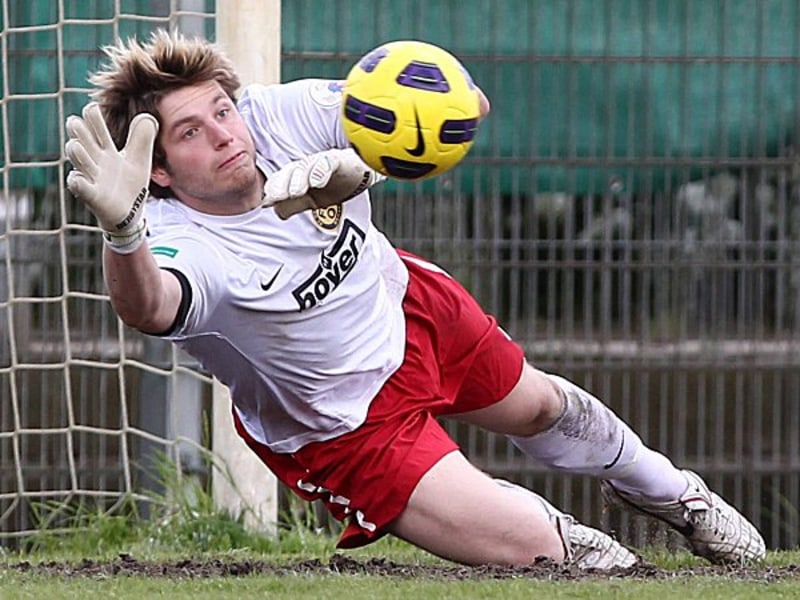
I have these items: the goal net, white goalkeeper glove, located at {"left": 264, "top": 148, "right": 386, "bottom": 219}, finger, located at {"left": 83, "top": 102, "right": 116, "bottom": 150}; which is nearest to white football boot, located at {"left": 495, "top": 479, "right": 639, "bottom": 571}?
white goalkeeper glove, located at {"left": 264, "top": 148, "right": 386, "bottom": 219}

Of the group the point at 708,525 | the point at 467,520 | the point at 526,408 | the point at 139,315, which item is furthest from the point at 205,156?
the point at 708,525

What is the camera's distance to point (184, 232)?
4.98 m

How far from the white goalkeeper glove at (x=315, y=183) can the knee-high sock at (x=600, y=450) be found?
1.34 metres

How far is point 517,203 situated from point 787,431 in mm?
1566

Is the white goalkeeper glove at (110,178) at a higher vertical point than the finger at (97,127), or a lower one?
lower

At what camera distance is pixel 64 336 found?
773 cm

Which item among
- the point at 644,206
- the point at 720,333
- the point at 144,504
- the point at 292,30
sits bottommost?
the point at 144,504

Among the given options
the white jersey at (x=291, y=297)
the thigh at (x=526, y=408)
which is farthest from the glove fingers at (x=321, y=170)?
the thigh at (x=526, y=408)

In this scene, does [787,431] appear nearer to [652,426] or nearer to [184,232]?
[652,426]

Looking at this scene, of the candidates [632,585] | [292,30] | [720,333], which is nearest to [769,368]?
[720,333]

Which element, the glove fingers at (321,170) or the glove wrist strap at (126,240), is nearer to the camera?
the glove wrist strap at (126,240)

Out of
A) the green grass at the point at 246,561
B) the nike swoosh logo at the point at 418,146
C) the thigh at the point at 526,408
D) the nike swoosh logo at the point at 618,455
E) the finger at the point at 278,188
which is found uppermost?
the nike swoosh logo at the point at 418,146

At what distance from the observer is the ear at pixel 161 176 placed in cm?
516

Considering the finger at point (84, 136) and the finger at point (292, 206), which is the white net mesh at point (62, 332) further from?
the finger at point (84, 136)
